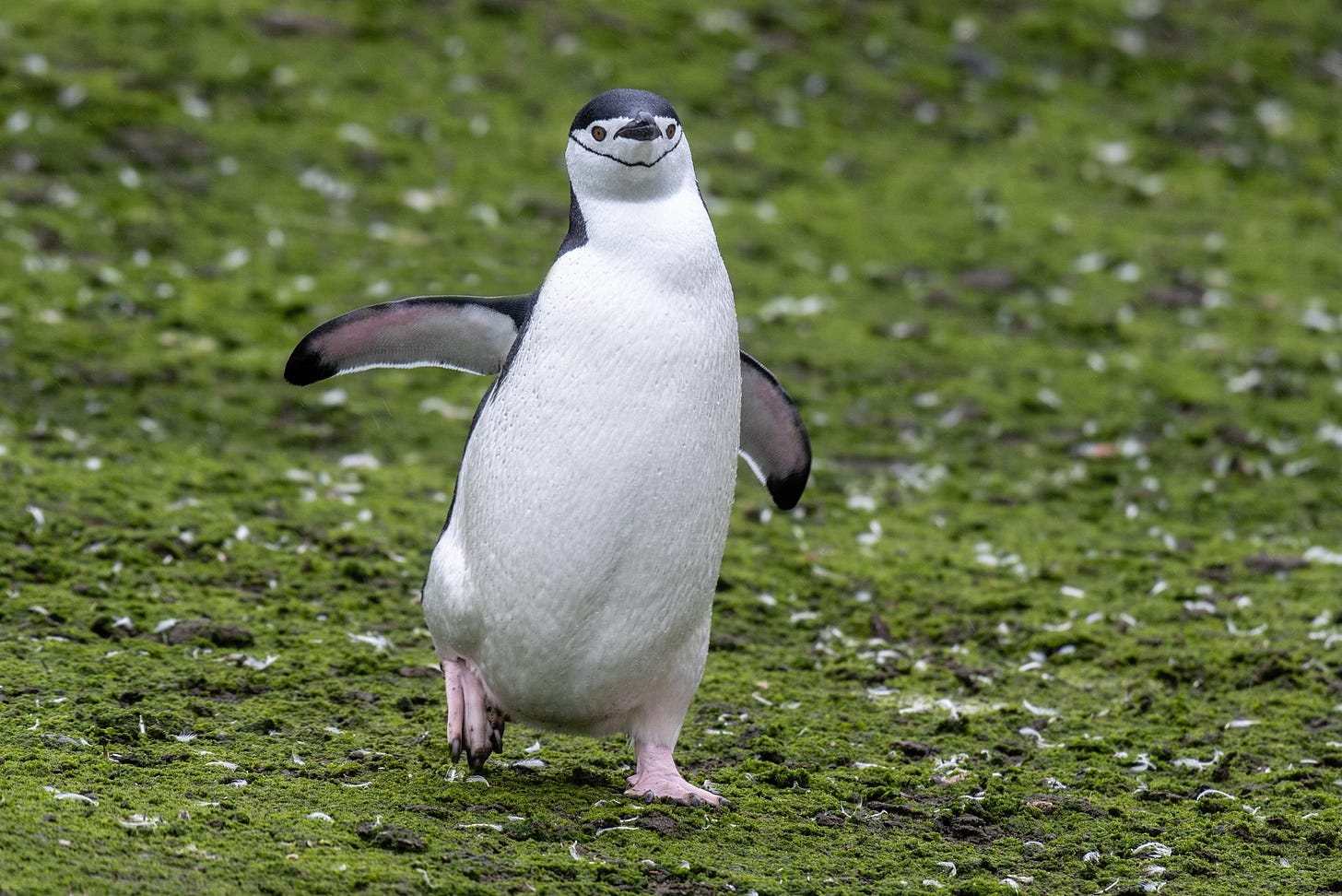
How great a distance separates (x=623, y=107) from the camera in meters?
4.21

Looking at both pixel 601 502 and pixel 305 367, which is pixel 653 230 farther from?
pixel 305 367

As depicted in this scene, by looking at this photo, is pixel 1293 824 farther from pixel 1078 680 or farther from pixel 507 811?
pixel 507 811

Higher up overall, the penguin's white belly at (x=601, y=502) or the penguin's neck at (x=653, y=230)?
the penguin's neck at (x=653, y=230)

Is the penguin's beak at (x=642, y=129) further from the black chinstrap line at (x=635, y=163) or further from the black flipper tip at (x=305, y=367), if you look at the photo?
the black flipper tip at (x=305, y=367)

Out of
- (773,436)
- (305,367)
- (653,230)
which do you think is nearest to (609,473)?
(653,230)

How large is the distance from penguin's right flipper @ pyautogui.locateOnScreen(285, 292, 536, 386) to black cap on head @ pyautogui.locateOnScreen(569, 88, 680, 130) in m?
0.52

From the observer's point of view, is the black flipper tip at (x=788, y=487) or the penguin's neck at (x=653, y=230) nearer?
the penguin's neck at (x=653, y=230)

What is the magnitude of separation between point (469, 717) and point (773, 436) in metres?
1.17

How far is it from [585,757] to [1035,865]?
52.4 inches

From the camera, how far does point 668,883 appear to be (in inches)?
153

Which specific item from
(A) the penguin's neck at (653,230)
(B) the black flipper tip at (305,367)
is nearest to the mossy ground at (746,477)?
(B) the black flipper tip at (305,367)

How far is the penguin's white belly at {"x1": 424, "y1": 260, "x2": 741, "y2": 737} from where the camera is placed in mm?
4176

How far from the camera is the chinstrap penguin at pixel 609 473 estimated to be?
4180mm

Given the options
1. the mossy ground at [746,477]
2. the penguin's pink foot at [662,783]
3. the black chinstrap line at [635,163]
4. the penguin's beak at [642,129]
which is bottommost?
the mossy ground at [746,477]
